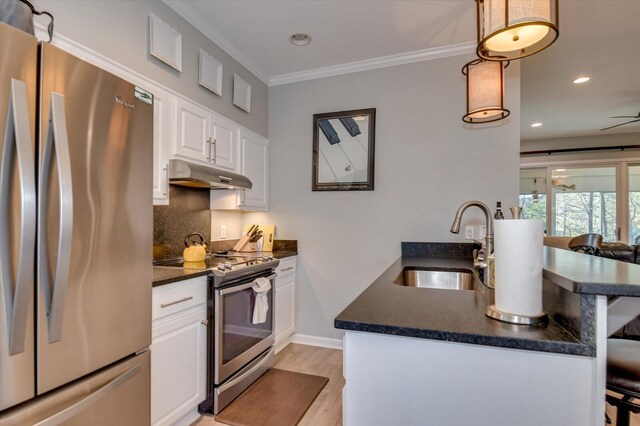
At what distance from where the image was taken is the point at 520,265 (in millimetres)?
945

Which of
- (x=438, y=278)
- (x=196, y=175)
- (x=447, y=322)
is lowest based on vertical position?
(x=438, y=278)

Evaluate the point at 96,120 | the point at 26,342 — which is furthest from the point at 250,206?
the point at 26,342

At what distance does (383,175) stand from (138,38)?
2.08 meters

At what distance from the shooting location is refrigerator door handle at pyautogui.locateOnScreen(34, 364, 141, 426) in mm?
1109

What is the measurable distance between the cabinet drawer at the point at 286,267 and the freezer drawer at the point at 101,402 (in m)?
1.48

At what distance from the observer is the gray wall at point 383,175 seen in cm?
277

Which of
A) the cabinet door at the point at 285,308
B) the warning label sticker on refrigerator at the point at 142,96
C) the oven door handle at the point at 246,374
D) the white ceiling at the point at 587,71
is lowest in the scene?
the oven door handle at the point at 246,374

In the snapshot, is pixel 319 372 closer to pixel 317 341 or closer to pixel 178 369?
pixel 317 341

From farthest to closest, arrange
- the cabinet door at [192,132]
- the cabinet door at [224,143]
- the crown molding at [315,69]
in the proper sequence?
the cabinet door at [224,143] → the crown molding at [315,69] → the cabinet door at [192,132]

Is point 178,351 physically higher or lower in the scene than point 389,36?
lower

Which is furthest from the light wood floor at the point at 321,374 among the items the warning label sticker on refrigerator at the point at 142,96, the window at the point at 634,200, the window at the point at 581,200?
the window at the point at 634,200

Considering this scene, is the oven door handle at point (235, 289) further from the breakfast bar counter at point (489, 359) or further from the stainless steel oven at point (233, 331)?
the breakfast bar counter at point (489, 359)

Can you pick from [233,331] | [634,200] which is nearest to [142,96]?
[233,331]

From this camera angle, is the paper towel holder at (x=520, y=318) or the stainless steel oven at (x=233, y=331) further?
the stainless steel oven at (x=233, y=331)
